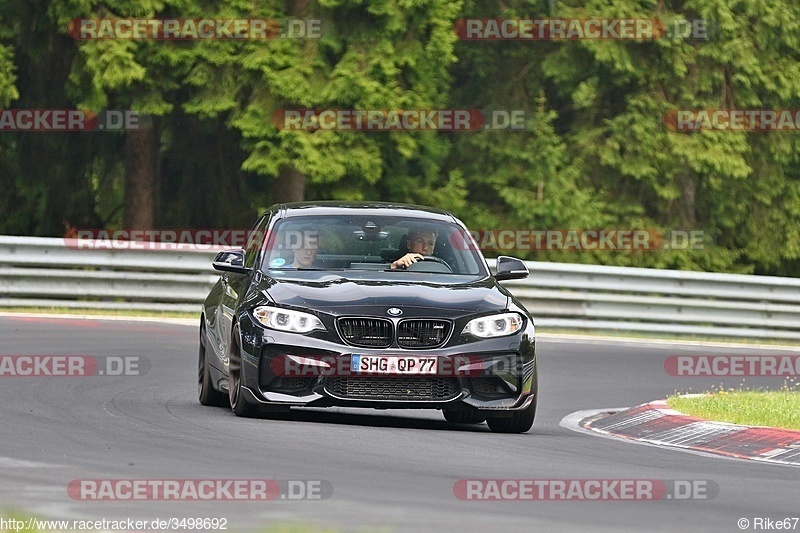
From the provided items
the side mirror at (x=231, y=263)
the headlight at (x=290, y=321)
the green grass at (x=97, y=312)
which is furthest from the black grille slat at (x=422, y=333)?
the green grass at (x=97, y=312)

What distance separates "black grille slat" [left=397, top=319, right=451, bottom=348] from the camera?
38.0 feet

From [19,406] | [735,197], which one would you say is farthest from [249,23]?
[19,406]

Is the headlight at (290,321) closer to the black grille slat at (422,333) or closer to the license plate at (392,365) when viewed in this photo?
the license plate at (392,365)

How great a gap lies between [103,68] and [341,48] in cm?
377

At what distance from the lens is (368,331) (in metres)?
11.6

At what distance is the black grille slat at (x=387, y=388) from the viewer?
11.5 m

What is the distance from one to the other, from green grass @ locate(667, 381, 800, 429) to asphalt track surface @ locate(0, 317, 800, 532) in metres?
0.87

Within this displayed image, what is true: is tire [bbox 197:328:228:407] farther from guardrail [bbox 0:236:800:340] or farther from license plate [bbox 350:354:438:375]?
guardrail [bbox 0:236:800:340]

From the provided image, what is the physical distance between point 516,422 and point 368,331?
1.28 meters

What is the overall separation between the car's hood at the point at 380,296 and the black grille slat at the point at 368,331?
5 centimetres

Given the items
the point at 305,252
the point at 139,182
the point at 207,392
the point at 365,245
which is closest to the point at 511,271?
the point at 365,245

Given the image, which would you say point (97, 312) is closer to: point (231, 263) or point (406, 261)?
point (231, 263)

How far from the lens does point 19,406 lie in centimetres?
1239

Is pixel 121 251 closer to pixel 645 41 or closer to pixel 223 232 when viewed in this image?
pixel 223 232
